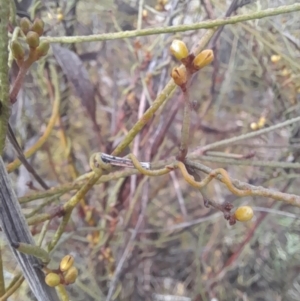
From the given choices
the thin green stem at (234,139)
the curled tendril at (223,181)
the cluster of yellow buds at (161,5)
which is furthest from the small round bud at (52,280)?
the cluster of yellow buds at (161,5)

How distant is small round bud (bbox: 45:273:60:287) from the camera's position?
289 mm

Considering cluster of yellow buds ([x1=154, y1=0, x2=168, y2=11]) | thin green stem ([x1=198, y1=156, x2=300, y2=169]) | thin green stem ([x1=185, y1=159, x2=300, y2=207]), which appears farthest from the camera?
cluster of yellow buds ([x1=154, y1=0, x2=168, y2=11])

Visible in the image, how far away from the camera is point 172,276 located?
1.07 metres

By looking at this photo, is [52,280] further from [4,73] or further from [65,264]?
[4,73]

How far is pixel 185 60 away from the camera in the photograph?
25 cm

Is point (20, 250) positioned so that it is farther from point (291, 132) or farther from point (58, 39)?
point (291, 132)

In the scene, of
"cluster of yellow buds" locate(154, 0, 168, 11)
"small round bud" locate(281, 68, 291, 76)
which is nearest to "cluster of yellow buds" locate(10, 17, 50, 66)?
"cluster of yellow buds" locate(154, 0, 168, 11)

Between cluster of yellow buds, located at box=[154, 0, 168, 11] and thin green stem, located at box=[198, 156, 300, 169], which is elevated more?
cluster of yellow buds, located at box=[154, 0, 168, 11]

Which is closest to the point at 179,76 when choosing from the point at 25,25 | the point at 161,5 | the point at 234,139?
the point at 25,25

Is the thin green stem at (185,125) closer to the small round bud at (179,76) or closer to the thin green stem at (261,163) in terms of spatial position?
the small round bud at (179,76)

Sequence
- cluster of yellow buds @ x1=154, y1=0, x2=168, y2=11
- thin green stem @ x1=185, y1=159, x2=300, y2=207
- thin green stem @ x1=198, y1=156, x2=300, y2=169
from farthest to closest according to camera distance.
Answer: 1. cluster of yellow buds @ x1=154, y1=0, x2=168, y2=11
2. thin green stem @ x1=198, y1=156, x2=300, y2=169
3. thin green stem @ x1=185, y1=159, x2=300, y2=207

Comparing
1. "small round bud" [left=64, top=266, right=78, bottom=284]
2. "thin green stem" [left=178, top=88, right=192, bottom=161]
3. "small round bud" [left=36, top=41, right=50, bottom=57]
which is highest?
"small round bud" [left=36, top=41, right=50, bottom=57]

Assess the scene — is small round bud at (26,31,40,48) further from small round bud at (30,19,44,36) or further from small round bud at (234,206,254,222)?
small round bud at (234,206,254,222)

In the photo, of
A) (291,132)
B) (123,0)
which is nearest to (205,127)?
(291,132)
